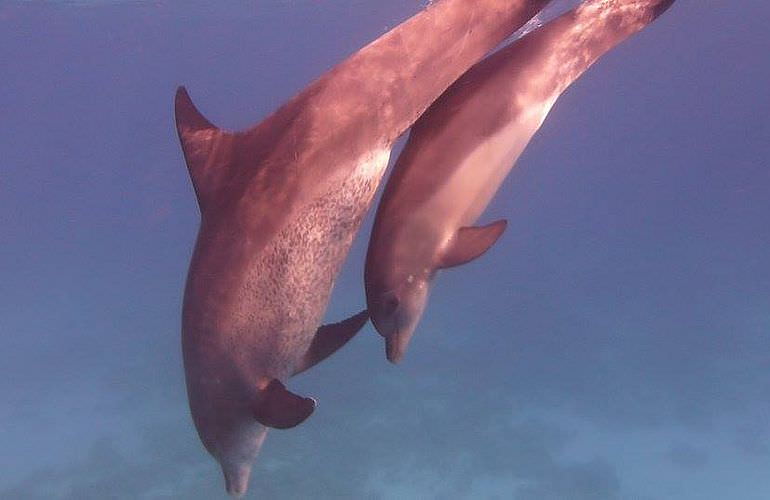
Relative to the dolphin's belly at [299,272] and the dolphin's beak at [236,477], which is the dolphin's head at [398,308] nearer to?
the dolphin's belly at [299,272]

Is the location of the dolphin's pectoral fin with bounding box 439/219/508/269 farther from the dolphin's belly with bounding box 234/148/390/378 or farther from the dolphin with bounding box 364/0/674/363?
the dolphin's belly with bounding box 234/148/390/378

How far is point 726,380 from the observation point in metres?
25.2

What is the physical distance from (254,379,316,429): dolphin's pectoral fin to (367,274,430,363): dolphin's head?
734mm

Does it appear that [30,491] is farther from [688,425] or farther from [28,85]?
[28,85]

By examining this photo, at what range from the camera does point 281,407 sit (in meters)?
4.81

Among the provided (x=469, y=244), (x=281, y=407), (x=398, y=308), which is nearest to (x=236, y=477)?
(x=281, y=407)

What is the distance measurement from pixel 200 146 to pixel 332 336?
1.37 metres

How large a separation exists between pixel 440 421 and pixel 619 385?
254 inches

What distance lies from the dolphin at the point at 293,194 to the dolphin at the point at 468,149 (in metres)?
0.32

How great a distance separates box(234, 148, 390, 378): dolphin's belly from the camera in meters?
4.73

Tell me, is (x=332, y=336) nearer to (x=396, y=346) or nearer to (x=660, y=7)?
(x=396, y=346)

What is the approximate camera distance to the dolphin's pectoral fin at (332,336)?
16.9 ft

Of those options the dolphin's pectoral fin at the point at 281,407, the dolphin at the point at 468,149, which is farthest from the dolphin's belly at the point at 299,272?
the dolphin at the point at 468,149

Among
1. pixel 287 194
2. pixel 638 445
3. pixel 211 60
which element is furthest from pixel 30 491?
pixel 211 60
